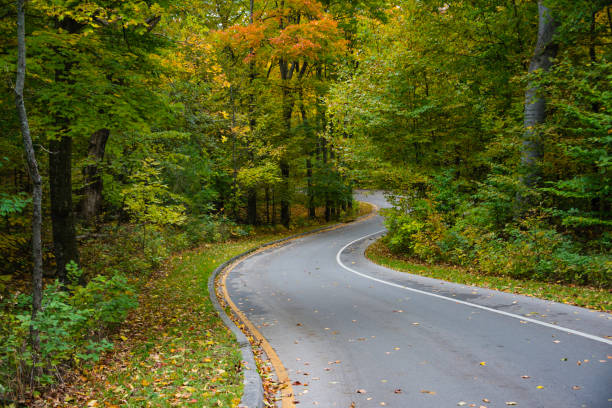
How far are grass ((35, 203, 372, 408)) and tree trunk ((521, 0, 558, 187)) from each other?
11.3m

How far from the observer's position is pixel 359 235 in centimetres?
2689

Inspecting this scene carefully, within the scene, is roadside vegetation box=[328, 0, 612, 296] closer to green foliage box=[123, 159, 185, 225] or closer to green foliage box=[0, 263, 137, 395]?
green foliage box=[123, 159, 185, 225]

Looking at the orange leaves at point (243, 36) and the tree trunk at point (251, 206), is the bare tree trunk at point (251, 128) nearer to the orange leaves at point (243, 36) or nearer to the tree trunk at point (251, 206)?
the tree trunk at point (251, 206)

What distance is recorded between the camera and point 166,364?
6000 millimetres

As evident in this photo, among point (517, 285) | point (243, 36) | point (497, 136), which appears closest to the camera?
point (517, 285)

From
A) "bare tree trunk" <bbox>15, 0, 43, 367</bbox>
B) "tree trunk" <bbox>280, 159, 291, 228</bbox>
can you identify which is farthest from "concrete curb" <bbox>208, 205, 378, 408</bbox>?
"tree trunk" <bbox>280, 159, 291, 228</bbox>

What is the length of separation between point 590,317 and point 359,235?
19693 mm

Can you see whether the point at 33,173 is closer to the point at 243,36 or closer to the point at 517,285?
the point at 517,285

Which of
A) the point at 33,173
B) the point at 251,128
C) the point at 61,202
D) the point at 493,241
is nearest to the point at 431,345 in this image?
the point at 33,173

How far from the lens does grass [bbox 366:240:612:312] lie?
852cm

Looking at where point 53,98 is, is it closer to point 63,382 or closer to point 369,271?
point 63,382

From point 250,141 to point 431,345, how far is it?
69.9ft

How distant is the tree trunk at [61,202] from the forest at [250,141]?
0.10 feet

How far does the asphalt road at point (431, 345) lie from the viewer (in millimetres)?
4688
